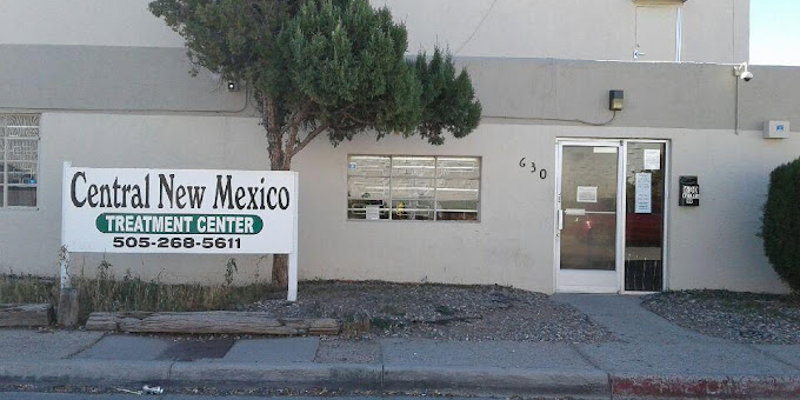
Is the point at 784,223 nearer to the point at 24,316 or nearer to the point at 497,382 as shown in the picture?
the point at 497,382

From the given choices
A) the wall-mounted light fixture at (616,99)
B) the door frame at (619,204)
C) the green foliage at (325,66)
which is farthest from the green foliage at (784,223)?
the green foliage at (325,66)

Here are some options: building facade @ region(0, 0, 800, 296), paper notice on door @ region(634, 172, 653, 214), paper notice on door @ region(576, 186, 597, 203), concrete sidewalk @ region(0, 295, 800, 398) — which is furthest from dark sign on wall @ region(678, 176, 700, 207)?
concrete sidewalk @ region(0, 295, 800, 398)

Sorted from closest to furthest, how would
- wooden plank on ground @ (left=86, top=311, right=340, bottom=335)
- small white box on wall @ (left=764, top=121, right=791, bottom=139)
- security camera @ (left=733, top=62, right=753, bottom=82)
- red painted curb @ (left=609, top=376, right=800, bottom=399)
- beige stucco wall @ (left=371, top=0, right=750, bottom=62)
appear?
red painted curb @ (left=609, top=376, right=800, bottom=399) < wooden plank on ground @ (left=86, top=311, right=340, bottom=335) < security camera @ (left=733, top=62, right=753, bottom=82) < small white box on wall @ (left=764, top=121, right=791, bottom=139) < beige stucco wall @ (left=371, top=0, right=750, bottom=62)

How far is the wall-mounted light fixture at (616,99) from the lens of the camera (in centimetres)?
1049

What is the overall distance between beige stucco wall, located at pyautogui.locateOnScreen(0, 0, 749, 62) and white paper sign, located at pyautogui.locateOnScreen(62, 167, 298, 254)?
284 centimetres

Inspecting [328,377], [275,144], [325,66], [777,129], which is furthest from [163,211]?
[777,129]

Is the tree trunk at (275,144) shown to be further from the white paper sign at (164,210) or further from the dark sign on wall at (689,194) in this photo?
the dark sign on wall at (689,194)

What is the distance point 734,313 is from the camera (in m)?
9.30

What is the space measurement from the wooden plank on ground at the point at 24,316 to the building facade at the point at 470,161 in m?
2.58

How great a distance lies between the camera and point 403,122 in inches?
334

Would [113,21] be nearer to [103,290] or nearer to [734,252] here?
[103,290]

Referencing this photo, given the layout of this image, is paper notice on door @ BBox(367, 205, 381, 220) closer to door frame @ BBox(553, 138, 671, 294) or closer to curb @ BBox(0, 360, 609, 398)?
door frame @ BBox(553, 138, 671, 294)

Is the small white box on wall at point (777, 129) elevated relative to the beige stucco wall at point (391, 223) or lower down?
elevated

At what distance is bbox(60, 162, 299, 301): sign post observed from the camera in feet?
28.6
